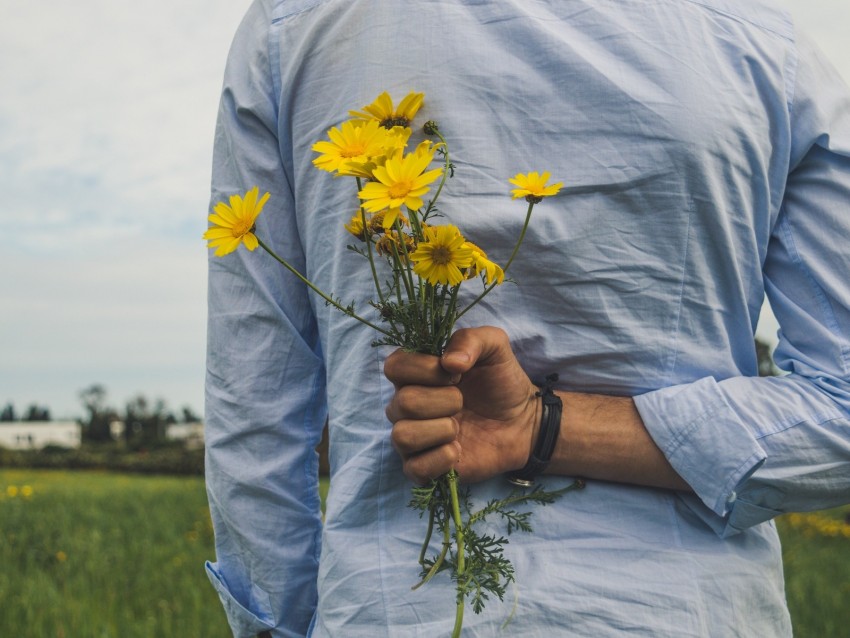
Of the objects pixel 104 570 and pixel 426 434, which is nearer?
pixel 426 434

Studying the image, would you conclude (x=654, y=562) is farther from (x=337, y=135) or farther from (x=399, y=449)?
(x=337, y=135)

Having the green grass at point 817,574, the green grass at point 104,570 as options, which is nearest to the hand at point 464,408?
the green grass at point 104,570

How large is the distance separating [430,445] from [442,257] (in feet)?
0.84

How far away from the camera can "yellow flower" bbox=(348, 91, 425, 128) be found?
3.81ft

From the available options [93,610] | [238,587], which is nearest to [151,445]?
[93,610]

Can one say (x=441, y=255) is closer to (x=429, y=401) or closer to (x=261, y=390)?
(x=429, y=401)

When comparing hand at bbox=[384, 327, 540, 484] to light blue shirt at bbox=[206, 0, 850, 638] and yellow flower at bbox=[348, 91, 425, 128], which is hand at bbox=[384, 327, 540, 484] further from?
yellow flower at bbox=[348, 91, 425, 128]

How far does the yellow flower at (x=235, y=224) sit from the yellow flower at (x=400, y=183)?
198mm

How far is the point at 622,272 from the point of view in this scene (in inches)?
49.3

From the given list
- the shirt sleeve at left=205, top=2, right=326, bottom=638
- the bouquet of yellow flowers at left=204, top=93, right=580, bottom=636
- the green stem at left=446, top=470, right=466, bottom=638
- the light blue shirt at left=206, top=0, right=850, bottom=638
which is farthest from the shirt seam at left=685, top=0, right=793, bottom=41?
the green stem at left=446, top=470, right=466, bottom=638

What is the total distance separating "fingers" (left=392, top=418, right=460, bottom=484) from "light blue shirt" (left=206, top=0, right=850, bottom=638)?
0.46 feet

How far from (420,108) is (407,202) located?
0.32 meters

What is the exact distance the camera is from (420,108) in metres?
1.25

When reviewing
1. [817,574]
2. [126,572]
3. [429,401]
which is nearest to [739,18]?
[429,401]
